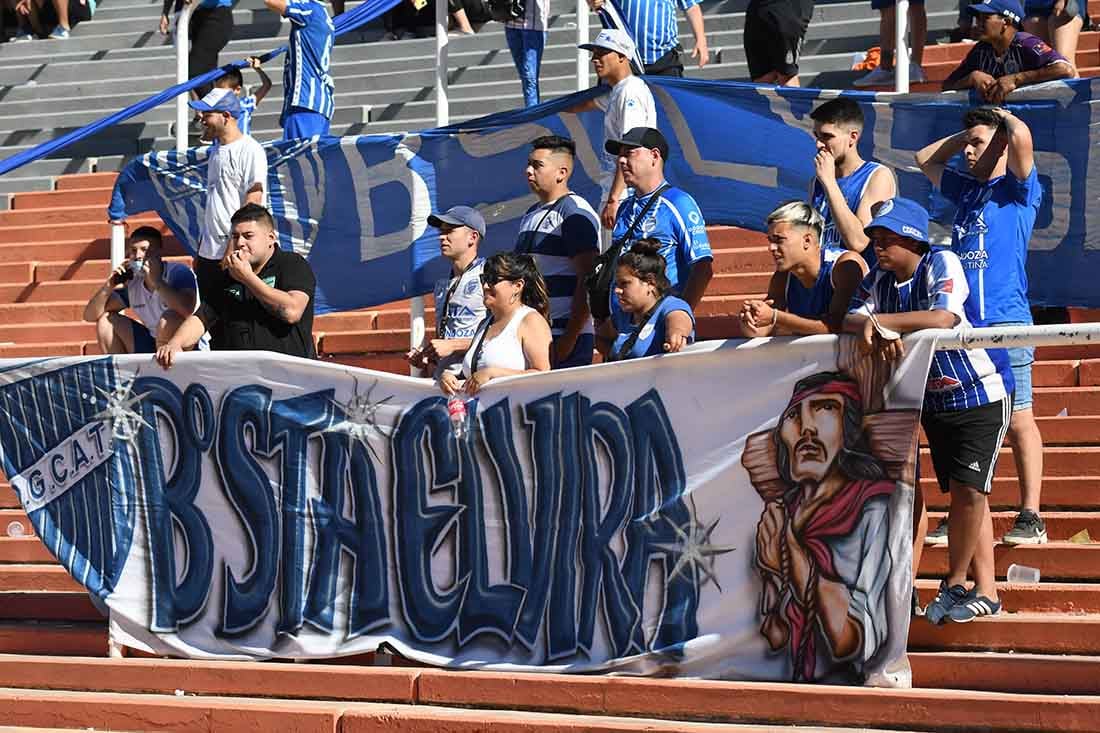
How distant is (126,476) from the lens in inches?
317

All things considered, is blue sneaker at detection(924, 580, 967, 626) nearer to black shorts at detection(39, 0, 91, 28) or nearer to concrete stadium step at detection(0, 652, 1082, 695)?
concrete stadium step at detection(0, 652, 1082, 695)

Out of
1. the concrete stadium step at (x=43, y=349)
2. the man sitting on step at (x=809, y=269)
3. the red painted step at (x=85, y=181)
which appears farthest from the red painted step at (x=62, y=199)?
the man sitting on step at (x=809, y=269)

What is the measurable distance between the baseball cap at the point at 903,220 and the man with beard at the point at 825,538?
57 cm

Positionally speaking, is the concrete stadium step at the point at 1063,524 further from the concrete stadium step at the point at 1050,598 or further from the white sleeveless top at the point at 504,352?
the white sleeveless top at the point at 504,352

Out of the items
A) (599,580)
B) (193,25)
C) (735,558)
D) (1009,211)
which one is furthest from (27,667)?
(193,25)

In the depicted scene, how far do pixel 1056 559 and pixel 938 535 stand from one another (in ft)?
1.86

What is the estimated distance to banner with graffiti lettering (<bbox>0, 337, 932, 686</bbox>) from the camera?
6324 millimetres

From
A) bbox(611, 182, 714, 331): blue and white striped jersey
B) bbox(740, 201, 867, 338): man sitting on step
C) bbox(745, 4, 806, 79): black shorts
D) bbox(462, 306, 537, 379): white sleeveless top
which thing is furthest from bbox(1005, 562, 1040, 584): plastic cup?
bbox(745, 4, 806, 79): black shorts

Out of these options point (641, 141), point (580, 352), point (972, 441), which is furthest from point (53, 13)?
point (972, 441)

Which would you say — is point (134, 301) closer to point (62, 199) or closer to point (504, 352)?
point (62, 199)

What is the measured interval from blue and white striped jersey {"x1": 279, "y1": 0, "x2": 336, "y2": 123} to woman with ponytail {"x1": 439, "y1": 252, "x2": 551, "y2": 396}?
404cm

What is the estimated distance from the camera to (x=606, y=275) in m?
7.83

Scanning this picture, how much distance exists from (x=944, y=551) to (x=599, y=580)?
1.44 m

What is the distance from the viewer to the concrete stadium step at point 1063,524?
7289 millimetres
